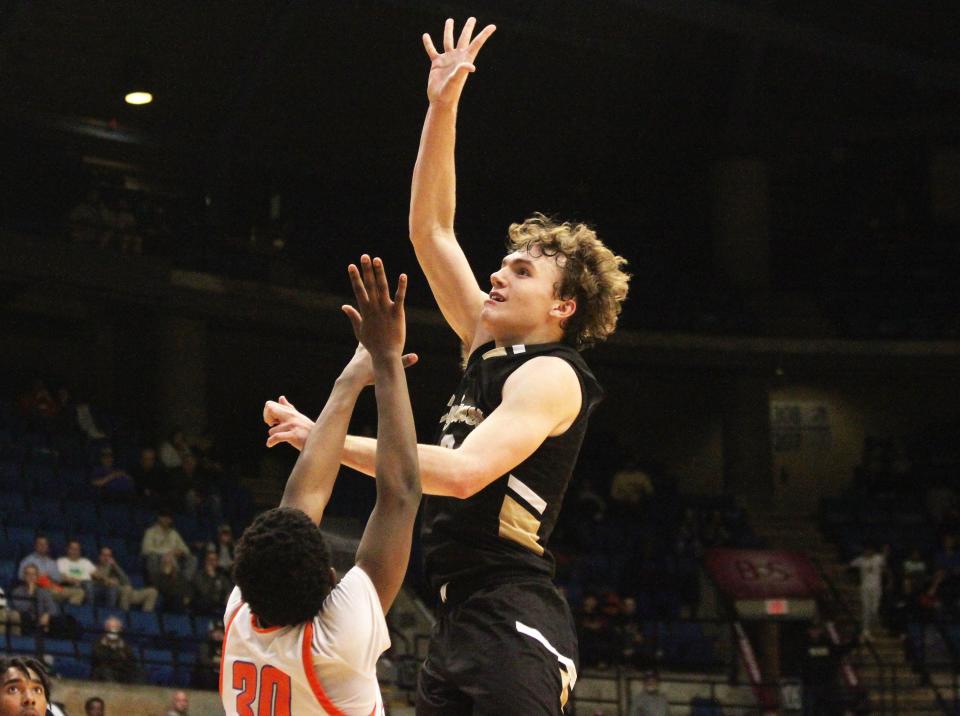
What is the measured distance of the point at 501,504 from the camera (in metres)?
4.11

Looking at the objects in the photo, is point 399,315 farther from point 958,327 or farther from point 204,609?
point 958,327

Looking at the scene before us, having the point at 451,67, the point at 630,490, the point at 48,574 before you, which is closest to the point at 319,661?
the point at 451,67

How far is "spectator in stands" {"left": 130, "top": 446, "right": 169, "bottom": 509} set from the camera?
58.3 feet

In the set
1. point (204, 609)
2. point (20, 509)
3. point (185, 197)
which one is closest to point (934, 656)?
point (204, 609)

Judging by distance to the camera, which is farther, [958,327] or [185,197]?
[958,327]

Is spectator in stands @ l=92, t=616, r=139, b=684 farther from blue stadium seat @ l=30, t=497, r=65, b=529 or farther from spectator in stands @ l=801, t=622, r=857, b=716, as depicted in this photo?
spectator in stands @ l=801, t=622, r=857, b=716

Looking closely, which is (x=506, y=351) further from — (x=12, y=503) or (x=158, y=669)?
(x=12, y=503)

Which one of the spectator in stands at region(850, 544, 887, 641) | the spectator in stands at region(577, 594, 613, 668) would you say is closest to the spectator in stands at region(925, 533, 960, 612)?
the spectator in stands at region(850, 544, 887, 641)

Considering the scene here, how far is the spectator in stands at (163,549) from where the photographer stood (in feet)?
51.5

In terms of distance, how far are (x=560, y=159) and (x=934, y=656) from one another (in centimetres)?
1206

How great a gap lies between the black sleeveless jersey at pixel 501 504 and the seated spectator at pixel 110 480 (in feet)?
45.0

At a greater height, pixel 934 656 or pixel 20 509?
pixel 20 509

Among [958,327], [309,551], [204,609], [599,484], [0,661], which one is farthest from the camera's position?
[958,327]

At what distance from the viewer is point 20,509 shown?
52.4ft
